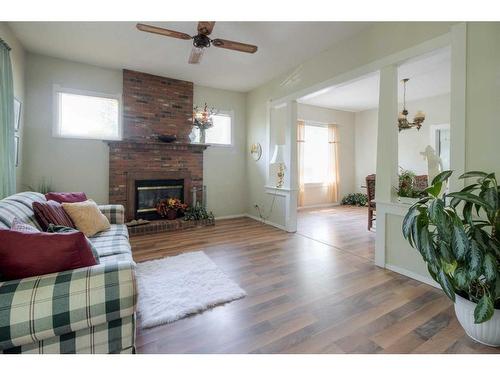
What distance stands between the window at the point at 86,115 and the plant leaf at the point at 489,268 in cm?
500

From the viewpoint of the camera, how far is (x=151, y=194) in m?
4.76

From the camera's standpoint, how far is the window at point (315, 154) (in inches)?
275

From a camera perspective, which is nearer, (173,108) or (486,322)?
(486,322)

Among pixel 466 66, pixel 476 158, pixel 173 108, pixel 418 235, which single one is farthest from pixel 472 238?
pixel 173 108

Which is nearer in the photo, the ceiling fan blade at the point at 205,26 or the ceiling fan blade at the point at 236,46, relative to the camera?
the ceiling fan blade at the point at 205,26

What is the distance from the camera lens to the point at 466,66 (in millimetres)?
2098

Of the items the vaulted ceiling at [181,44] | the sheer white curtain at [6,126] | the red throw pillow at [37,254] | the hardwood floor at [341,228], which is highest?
the vaulted ceiling at [181,44]

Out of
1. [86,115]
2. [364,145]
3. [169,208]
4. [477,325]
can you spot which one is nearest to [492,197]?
[477,325]

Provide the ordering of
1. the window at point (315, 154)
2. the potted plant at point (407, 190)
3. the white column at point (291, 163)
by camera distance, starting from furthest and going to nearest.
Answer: the window at point (315, 154)
the white column at point (291, 163)
the potted plant at point (407, 190)

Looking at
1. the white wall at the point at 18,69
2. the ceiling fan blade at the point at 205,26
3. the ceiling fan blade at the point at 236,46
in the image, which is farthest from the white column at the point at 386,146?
the white wall at the point at 18,69

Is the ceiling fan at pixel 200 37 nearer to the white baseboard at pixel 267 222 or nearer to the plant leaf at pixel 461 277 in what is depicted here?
the plant leaf at pixel 461 277

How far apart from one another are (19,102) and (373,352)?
4902 millimetres

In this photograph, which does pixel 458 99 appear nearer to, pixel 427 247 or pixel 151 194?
pixel 427 247
